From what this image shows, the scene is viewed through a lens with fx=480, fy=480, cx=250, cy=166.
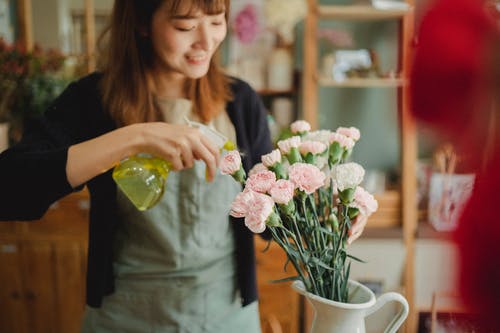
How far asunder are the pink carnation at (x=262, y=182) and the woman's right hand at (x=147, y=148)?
0.65ft

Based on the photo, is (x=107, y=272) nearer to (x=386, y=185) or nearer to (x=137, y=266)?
(x=137, y=266)

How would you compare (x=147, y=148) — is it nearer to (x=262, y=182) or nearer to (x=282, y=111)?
(x=262, y=182)

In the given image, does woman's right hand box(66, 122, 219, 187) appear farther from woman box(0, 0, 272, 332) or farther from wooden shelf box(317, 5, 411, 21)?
wooden shelf box(317, 5, 411, 21)

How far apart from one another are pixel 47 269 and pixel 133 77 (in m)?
1.62

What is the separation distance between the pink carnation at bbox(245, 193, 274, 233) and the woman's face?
52 centimetres

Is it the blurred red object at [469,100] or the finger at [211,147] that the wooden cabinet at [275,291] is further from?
the blurred red object at [469,100]

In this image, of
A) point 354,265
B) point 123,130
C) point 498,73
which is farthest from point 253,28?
point 498,73

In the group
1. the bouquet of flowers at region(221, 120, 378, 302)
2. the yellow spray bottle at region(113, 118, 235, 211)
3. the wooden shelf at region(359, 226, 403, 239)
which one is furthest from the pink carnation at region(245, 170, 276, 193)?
the wooden shelf at region(359, 226, 403, 239)

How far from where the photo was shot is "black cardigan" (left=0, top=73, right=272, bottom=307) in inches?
37.4

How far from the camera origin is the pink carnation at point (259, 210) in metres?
0.65

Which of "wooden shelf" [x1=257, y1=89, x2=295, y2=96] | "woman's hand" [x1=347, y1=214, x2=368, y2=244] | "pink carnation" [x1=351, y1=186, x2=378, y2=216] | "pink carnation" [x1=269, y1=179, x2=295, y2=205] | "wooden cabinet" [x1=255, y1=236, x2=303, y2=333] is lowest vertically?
"wooden cabinet" [x1=255, y1=236, x2=303, y2=333]

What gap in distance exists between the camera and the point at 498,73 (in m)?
0.32

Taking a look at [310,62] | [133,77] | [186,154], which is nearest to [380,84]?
[310,62]

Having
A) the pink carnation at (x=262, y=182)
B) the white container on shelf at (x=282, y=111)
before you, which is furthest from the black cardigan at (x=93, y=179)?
the white container on shelf at (x=282, y=111)
